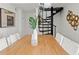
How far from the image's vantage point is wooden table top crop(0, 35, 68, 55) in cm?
146

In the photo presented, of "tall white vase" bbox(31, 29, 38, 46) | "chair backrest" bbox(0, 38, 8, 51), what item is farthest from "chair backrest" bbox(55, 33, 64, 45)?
"chair backrest" bbox(0, 38, 8, 51)

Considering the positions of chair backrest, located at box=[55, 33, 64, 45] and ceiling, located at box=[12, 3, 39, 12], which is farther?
chair backrest, located at box=[55, 33, 64, 45]

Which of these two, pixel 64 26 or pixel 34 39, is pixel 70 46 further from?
pixel 34 39

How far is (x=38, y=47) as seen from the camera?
1.58 metres

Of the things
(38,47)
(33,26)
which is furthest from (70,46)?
(33,26)

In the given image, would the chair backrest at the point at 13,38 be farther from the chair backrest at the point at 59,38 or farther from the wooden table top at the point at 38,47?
the chair backrest at the point at 59,38

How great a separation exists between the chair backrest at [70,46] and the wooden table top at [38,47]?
6 centimetres

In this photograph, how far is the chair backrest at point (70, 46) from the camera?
1.49 metres

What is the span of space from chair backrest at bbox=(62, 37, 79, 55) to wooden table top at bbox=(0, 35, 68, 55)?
0.06 metres

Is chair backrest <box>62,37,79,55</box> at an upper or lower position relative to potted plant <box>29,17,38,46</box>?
Result: lower

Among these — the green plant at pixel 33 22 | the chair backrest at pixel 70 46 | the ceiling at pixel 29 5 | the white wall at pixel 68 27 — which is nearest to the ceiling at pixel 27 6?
the ceiling at pixel 29 5

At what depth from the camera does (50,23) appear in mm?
1599

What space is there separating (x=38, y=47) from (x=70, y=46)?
39cm

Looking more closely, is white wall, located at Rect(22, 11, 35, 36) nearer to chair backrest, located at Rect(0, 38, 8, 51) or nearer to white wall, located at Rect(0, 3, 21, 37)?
white wall, located at Rect(0, 3, 21, 37)
